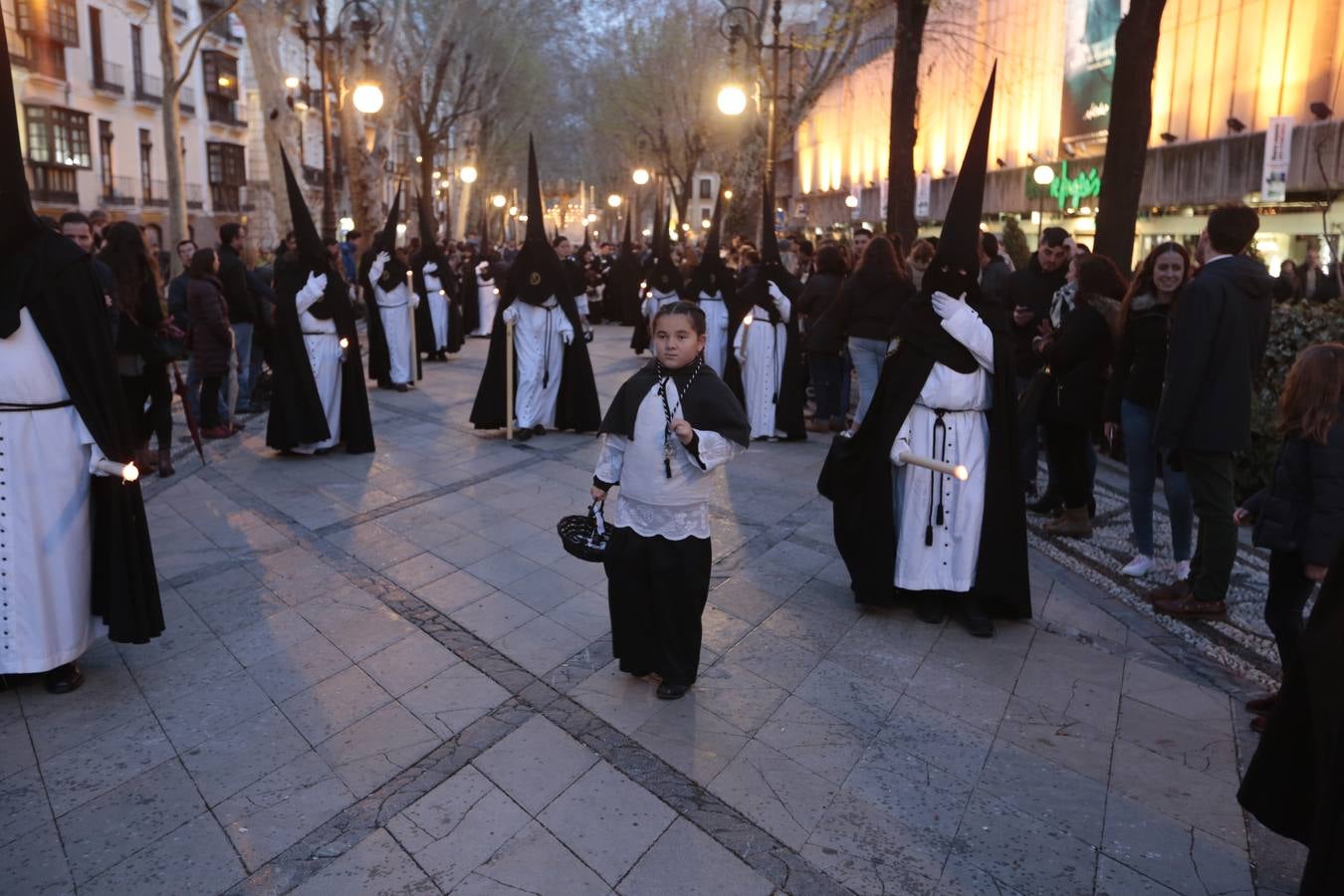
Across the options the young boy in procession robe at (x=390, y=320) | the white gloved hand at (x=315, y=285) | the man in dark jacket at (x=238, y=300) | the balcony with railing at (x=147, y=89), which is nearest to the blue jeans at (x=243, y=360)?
the man in dark jacket at (x=238, y=300)

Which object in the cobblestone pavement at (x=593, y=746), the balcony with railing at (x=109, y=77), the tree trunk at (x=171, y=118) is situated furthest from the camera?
the balcony with railing at (x=109, y=77)

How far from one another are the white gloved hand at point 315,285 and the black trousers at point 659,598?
586cm

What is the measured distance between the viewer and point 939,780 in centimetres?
400

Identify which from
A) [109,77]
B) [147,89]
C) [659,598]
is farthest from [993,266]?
[147,89]

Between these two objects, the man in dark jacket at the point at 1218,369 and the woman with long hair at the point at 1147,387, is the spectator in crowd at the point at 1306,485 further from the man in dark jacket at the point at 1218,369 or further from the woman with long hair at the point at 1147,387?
the woman with long hair at the point at 1147,387

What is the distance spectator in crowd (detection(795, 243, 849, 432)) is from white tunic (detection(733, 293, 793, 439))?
29cm

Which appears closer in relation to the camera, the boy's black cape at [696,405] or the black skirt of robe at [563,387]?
the boy's black cape at [696,405]

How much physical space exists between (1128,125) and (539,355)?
5.71 m

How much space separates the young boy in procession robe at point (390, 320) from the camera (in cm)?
1346

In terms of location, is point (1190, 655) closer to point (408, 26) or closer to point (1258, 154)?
point (1258, 154)

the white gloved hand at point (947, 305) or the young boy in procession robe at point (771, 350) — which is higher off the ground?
the white gloved hand at point (947, 305)

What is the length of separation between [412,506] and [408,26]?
89.7 ft

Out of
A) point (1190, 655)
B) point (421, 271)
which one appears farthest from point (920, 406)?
point (421, 271)

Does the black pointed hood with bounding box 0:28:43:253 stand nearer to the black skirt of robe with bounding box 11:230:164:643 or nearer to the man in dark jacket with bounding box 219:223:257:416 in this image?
the black skirt of robe with bounding box 11:230:164:643
